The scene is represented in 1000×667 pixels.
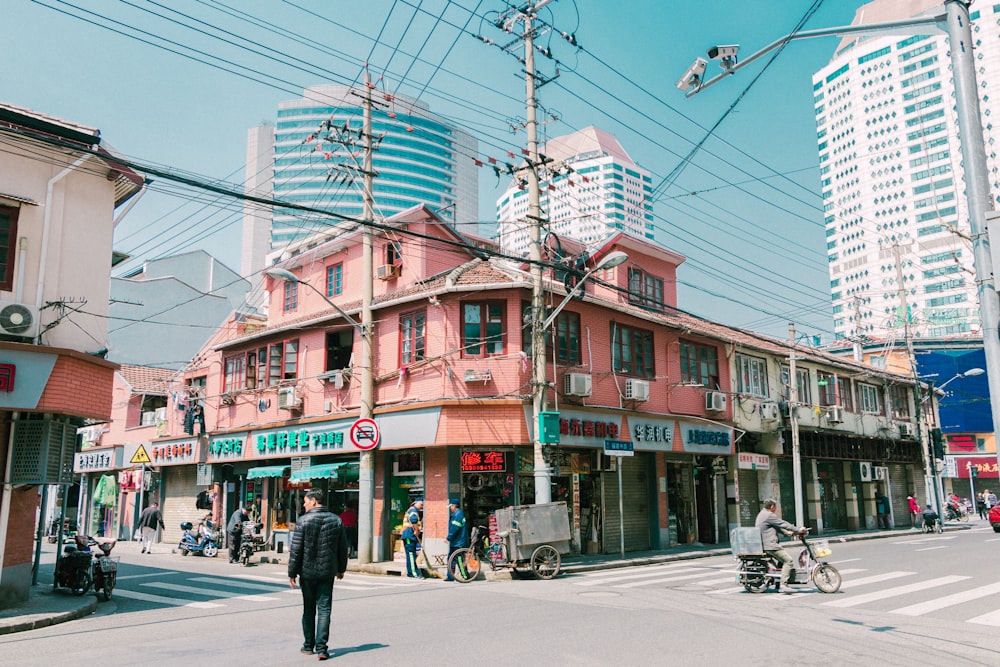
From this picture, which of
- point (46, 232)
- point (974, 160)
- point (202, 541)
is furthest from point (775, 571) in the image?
point (202, 541)

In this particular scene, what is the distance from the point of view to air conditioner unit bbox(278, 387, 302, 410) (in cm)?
2531

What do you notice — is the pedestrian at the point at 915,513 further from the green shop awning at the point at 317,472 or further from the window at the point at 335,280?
the window at the point at 335,280

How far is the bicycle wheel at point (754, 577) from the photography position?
13.8m

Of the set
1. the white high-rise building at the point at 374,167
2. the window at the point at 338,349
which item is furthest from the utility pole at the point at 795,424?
the white high-rise building at the point at 374,167

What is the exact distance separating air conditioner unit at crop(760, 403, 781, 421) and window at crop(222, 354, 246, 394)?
775 inches

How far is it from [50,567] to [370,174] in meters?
13.7

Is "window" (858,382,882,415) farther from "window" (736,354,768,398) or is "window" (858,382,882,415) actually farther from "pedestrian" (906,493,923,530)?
"window" (736,354,768,398)

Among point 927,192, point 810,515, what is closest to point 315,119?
point 927,192

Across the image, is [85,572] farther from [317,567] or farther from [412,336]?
[412,336]

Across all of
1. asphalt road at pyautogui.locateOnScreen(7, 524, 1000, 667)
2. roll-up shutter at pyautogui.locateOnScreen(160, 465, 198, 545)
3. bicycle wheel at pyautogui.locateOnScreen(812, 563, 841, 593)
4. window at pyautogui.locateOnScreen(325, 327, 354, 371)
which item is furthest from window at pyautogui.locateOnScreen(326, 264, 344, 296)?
bicycle wheel at pyautogui.locateOnScreen(812, 563, 841, 593)

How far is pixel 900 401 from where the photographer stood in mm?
41812

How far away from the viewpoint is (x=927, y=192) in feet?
475

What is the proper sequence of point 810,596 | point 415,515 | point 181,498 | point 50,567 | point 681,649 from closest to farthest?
point 681,649 < point 810,596 < point 415,515 < point 50,567 < point 181,498

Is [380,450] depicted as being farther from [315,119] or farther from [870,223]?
[870,223]
